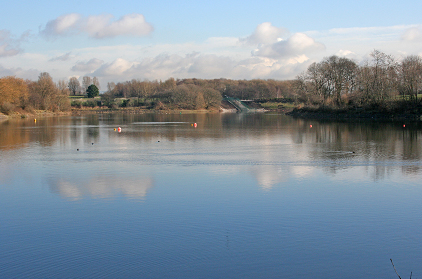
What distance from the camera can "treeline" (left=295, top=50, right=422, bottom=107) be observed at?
177ft

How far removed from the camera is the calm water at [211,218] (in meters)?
6.71

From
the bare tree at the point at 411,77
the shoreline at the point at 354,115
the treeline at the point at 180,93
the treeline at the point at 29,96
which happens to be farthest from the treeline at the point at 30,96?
the bare tree at the point at 411,77

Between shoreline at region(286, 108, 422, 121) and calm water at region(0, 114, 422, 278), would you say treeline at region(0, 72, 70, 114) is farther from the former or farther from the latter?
calm water at region(0, 114, 422, 278)

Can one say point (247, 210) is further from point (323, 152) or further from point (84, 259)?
point (323, 152)

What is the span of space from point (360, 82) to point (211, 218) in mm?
58657

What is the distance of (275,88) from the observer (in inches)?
6624

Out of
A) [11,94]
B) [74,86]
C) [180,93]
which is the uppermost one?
[74,86]

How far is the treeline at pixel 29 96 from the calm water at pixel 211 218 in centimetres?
5665

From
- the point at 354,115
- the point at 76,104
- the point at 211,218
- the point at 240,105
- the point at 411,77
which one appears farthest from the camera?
the point at 240,105

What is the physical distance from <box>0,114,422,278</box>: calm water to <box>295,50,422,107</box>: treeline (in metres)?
41.7

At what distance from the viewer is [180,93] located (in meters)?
119

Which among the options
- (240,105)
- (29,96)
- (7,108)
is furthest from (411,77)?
(240,105)

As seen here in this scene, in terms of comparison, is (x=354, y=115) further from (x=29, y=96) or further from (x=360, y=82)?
(x=29, y=96)

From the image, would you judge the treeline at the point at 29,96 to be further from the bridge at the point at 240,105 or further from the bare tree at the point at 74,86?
the bare tree at the point at 74,86
